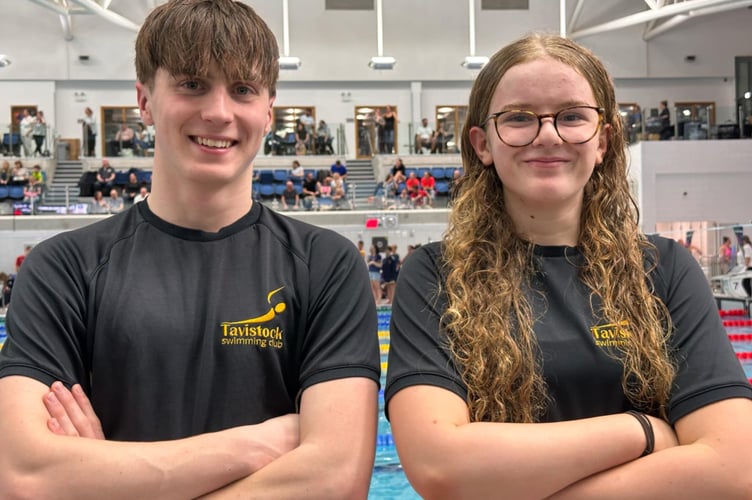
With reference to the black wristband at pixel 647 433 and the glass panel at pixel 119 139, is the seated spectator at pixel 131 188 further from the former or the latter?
the black wristband at pixel 647 433

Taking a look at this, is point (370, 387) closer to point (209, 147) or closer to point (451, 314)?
point (451, 314)

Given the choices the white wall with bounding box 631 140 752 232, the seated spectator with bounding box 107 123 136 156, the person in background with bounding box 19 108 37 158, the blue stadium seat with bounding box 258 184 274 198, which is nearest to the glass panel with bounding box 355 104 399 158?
the blue stadium seat with bounding box 258 184 274 198

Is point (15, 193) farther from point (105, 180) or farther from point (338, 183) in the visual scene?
point (338, 183)

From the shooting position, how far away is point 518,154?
1.92m

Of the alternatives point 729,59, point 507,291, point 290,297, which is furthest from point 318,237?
point 729,59

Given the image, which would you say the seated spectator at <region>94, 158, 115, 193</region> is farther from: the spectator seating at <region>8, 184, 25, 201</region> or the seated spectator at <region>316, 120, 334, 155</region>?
the seated spectator at <region>316, 120, 334, 155</region>

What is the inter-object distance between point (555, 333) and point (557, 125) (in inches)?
19.5

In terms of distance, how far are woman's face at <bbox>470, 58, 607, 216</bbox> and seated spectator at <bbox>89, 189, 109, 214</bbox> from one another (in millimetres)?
16180

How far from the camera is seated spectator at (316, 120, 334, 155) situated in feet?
75.9

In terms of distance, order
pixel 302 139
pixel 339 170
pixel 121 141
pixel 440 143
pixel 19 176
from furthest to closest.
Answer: pixel 302 139 < pixel 440 143 < pixel 121 141 < pixel 339 170 < pixel 19 176

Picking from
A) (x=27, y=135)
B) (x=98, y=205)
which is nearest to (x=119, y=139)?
(x=27, y=135)

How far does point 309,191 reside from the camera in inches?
755

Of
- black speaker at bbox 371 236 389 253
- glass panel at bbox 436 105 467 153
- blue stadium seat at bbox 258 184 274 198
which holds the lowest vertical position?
black speaker at bbox 371 236 389 253

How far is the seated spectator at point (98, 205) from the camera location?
55.8ft
